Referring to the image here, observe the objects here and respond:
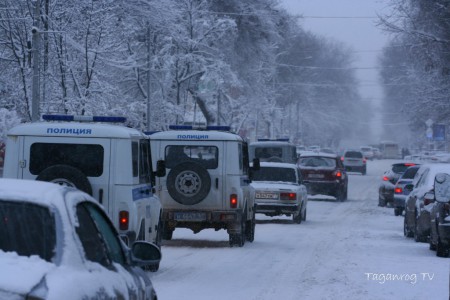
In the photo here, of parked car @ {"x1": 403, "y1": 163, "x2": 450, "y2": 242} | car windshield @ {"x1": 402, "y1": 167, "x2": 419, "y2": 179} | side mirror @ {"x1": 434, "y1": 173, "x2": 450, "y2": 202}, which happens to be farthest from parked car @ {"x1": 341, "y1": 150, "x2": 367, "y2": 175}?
side mirror @ {"x1": 434, "y1": 173, "x2": 450, "y2": 202}

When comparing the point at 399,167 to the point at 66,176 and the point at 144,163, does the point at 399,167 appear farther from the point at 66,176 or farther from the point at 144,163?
the point at 66,176

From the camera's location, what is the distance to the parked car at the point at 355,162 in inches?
3061

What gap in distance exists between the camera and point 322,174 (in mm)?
39781

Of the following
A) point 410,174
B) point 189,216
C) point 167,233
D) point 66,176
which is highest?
point 66,176

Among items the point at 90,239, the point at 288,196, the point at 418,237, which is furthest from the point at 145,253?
the point at 288,196

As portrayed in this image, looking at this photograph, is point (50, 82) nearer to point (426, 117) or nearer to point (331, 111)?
point (426, 117)

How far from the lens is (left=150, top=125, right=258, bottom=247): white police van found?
19.1 metres

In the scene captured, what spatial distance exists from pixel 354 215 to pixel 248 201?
39.4 feet

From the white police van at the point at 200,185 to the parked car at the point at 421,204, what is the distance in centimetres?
325

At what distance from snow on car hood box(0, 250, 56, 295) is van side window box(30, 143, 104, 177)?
327 inches

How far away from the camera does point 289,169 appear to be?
1109 inches

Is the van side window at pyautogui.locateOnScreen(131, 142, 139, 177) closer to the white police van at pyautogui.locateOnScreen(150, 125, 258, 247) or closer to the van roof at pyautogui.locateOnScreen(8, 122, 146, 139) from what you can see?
the van roof at pyautogui.locateOnScreen(8, 122, 146, 139)

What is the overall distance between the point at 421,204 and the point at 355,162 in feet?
190

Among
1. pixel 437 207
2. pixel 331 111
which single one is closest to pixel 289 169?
pixel 437 207
